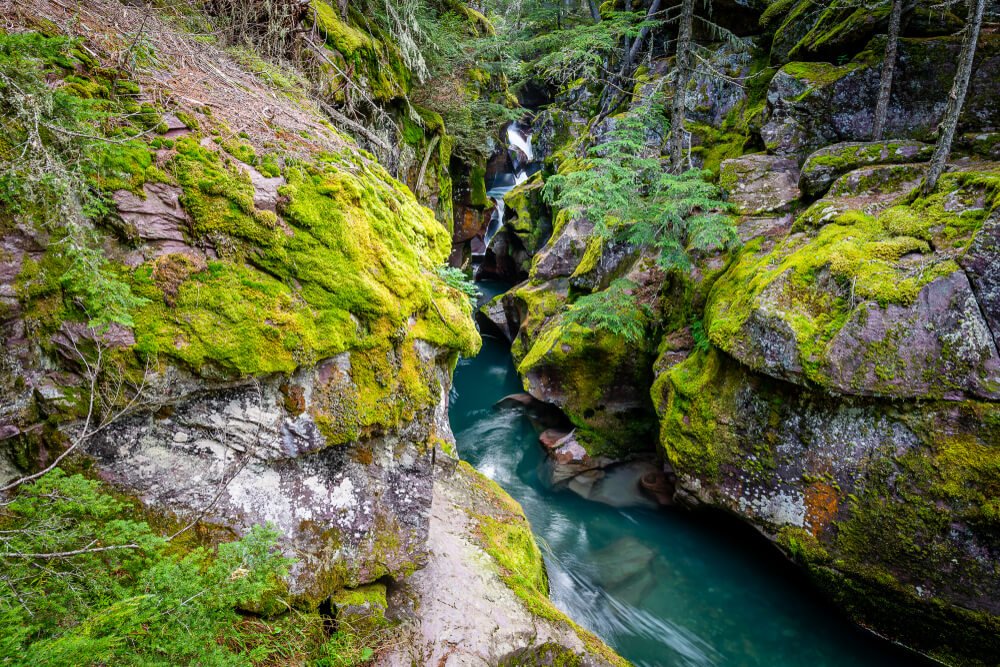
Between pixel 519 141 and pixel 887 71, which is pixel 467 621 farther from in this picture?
pixel 519 141

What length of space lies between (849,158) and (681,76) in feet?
12.8

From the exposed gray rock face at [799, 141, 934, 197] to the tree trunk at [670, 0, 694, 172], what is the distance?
2658 mm

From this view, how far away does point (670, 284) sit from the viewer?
10.0 meters

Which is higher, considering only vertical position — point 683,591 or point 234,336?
point 234,336

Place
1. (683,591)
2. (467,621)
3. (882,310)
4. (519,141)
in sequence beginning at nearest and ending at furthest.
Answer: (467,621)
(882,310)
(683,591)
(519,141)

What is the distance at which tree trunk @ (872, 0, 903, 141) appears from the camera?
809cm

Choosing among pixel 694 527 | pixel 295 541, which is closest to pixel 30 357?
pixel 295 541

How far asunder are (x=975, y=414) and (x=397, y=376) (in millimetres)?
6778

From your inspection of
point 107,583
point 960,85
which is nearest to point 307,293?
point 107,583

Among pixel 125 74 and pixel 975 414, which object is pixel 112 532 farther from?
pixel 975 414

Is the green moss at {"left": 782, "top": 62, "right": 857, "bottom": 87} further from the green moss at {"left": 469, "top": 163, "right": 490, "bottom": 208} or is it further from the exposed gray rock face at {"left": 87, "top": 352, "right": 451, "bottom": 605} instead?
the exposed gray rock face at {"left": 87, "top": 352, "right": 451, "bottom": 605}

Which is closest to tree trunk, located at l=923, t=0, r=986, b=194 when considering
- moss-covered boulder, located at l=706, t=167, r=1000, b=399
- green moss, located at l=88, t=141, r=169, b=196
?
moss-covered boulder, located at l=706, t=167, r=1000, b=399

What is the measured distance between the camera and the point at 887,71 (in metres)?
8.31

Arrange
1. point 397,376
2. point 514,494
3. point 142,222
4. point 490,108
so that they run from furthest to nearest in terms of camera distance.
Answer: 1. point 490,108
2. point 514,494
3. point 397,376
4. point 142,222
